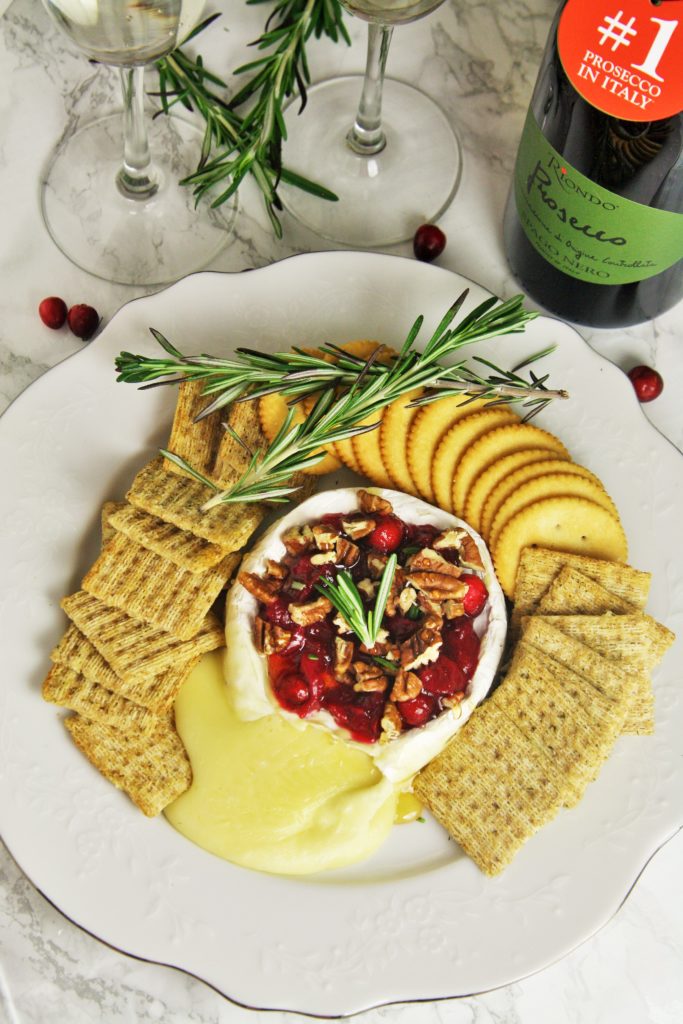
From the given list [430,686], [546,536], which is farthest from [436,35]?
[430,686]

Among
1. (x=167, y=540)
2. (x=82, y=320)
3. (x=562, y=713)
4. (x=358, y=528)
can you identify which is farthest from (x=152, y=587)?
(x=562, y=713)

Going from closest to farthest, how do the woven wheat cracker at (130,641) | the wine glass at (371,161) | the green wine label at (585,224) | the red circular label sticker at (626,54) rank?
the red circular label sticker at (626,54)
the green wine label at (585,224)
the woven wheat cracker at (130,641)
the wine glass at (371,161)

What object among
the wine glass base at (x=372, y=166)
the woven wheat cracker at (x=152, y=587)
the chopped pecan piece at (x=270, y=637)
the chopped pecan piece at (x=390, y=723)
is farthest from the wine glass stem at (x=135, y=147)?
the chopped pecan piece at (x=390, y=723)

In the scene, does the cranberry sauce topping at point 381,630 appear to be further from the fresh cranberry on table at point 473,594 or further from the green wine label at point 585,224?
the green wine label at point 585,224

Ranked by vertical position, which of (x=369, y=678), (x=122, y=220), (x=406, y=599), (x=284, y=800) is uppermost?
(x=122, y=220)

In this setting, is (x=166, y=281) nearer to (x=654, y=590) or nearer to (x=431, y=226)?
(x=431, y=226)

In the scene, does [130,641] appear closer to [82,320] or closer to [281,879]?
[281,879]

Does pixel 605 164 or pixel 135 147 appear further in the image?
pixel 135 147
